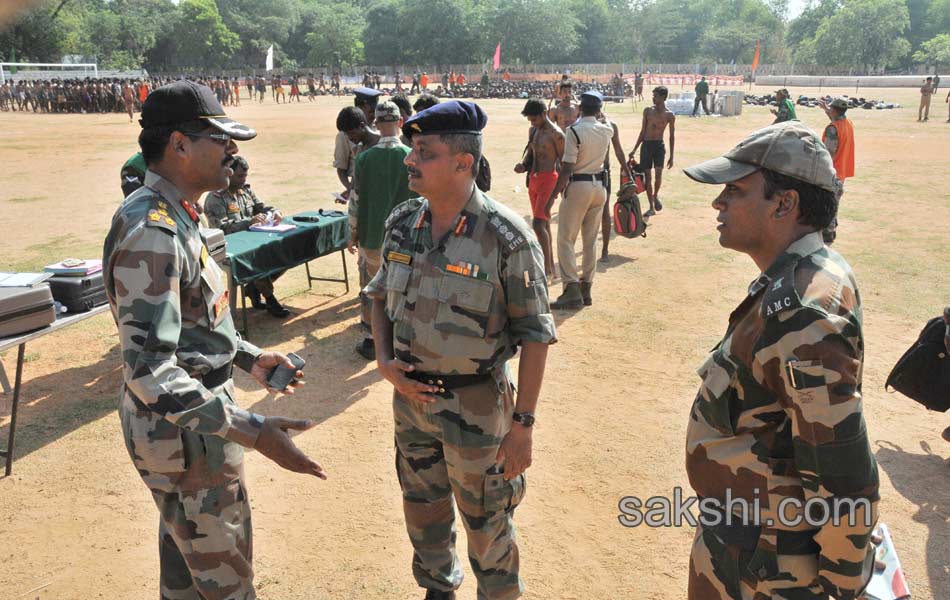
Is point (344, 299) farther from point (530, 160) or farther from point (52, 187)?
point (52, 187)

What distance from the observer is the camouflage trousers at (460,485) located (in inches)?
111

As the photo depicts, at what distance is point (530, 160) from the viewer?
26.2ft

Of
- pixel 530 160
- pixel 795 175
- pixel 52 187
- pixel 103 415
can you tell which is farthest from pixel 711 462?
pixel 52 187

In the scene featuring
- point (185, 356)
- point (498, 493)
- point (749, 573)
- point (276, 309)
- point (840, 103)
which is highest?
point (840, 103)

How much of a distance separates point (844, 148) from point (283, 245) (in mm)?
7976

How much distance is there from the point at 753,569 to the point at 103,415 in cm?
509

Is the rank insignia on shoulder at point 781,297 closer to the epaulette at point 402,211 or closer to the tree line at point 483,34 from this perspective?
the epaulette at point 402,211

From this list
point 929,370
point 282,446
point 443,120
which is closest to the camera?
point 282,446

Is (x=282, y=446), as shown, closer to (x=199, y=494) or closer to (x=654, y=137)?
(x=199, y=494)

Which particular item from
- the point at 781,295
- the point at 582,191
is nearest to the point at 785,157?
the point at 781,295

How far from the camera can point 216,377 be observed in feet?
8.10

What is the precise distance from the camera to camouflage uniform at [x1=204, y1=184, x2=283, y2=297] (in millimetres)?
6977

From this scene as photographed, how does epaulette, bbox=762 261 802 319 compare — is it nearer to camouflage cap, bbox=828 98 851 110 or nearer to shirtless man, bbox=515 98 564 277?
shirtless man, bbox=515 98 564 277

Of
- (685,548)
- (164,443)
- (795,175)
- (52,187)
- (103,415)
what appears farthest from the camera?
(52,187)
